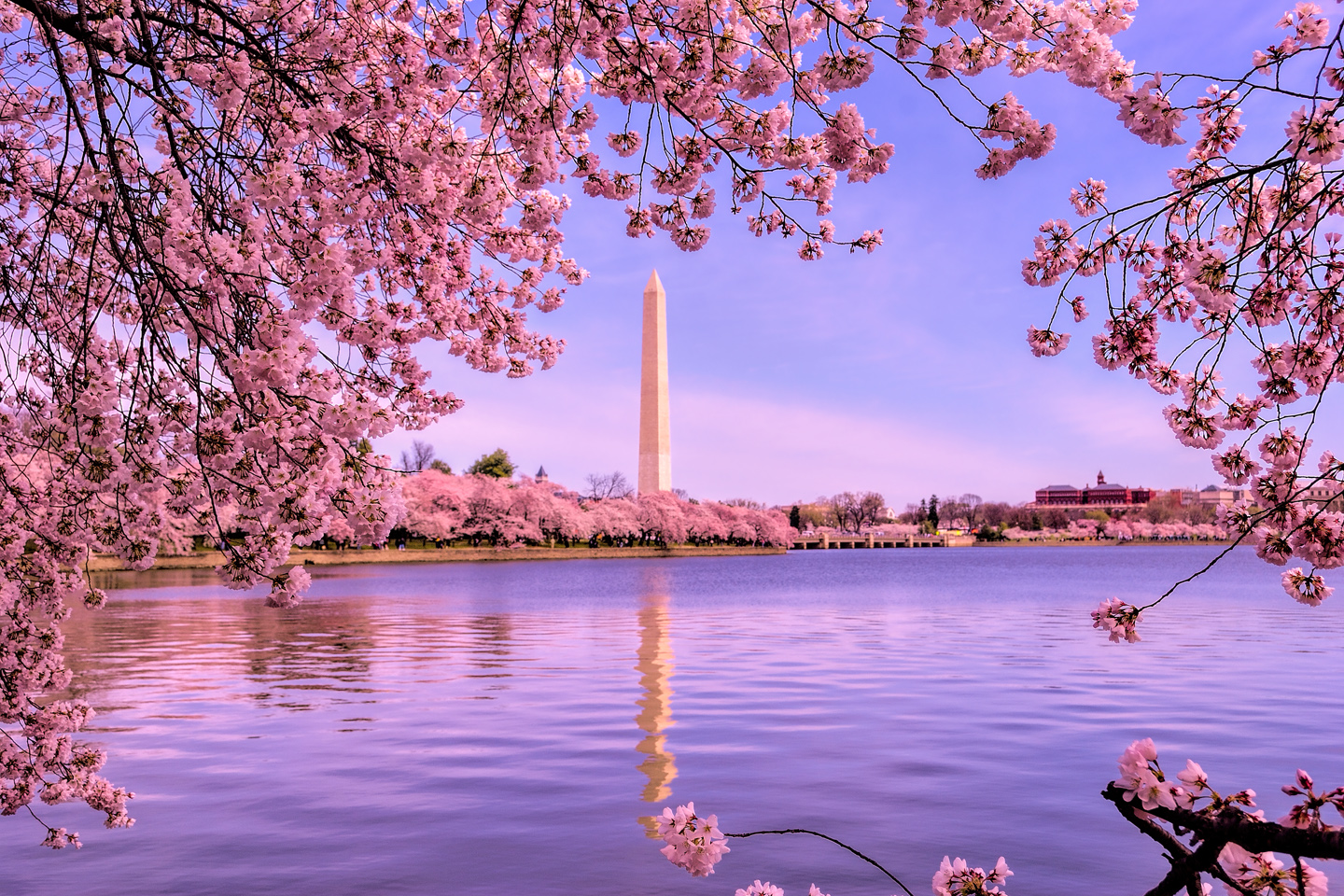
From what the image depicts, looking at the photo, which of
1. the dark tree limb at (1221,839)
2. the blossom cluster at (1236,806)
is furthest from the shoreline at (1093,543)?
the dark tree limb at (1221,839)

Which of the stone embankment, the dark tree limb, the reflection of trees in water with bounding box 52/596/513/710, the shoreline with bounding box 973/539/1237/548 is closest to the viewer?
the dark tree limb

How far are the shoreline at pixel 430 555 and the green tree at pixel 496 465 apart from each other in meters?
24.3

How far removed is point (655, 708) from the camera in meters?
14.5

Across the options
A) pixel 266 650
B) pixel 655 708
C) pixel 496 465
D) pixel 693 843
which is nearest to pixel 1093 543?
pixel 496 465

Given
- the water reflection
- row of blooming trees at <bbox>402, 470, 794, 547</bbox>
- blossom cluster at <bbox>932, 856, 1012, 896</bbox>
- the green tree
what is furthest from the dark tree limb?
the green tree

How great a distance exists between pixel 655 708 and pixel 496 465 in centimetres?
10441

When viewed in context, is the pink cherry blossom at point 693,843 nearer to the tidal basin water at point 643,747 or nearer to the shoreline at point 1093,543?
the tidal basin water at point 643,747

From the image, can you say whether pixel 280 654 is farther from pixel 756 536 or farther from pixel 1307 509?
pixel 756 536

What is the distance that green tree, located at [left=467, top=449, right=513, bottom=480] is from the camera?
382 ft

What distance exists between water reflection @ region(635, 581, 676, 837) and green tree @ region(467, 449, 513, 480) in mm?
89144

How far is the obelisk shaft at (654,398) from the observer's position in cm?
6631

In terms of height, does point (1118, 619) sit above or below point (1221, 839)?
above

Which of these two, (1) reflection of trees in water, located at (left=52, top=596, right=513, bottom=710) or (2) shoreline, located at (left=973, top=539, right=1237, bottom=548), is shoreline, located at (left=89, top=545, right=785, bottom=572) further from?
(2) shoreline, located at (left=973, top=539, right=1237, bottom=548)

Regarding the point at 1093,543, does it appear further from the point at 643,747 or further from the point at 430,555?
the point at 643,747
